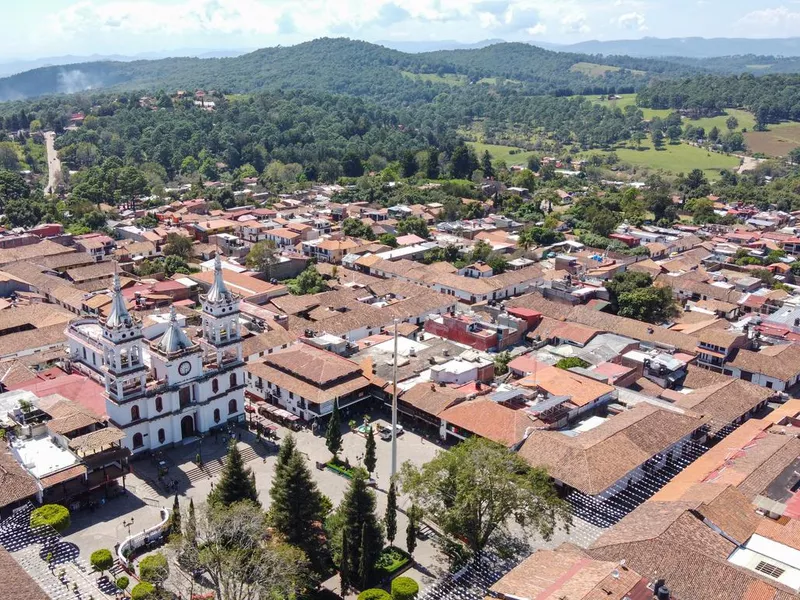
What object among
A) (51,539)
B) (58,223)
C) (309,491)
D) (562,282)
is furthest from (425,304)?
(58,223)

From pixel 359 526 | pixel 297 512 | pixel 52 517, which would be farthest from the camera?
pixel 52 517

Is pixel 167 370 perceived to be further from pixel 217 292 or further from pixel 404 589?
pixel 404 589

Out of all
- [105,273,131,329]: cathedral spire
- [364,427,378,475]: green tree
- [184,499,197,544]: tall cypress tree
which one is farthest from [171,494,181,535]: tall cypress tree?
[105,273,131,329]: cathedral spire

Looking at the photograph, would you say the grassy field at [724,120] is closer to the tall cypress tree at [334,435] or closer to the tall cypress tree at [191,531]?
the tall cypress tree at [334,435]

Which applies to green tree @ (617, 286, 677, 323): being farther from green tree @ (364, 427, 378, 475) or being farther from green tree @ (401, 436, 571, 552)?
green tree @ (401, 436, 571, 552)

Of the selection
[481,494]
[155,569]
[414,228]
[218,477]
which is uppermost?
[481,494]

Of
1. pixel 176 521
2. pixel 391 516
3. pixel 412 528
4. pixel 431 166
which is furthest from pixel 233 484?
pixel 431 166

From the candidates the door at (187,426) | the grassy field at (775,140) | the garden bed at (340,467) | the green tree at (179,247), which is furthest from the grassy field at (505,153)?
the garden bed at (340,467)
